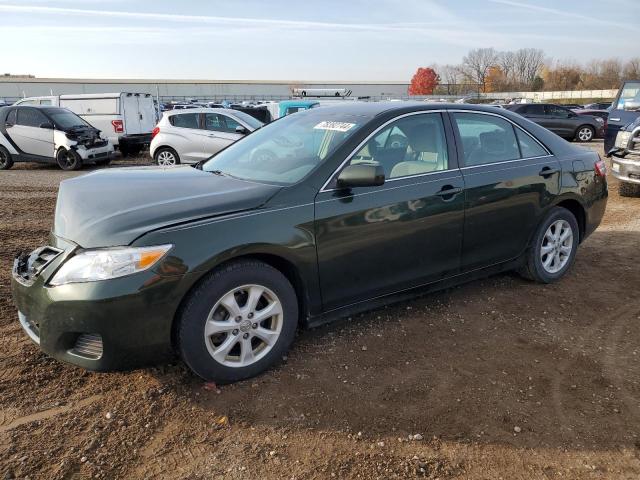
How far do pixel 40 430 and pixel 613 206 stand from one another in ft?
27.4

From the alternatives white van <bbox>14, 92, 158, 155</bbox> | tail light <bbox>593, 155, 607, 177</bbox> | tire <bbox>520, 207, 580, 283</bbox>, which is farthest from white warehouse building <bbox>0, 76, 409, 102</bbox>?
tire <bbox>520, 207, 580, 283</bbox>

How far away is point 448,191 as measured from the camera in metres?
3.82

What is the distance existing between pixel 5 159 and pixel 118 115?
10.9 feet

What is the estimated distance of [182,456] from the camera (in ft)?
8.26

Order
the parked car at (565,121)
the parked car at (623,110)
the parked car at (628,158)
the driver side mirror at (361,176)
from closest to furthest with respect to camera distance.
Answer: the driver side mirror at (361,176) < the parked car at (628,158) < the parked car at (623,110) < the parked car at (565,121)

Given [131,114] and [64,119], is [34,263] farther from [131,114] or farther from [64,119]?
[131,114]

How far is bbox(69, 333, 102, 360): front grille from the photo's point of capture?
8.96 feet

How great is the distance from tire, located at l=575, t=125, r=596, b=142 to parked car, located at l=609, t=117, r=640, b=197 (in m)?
13.9

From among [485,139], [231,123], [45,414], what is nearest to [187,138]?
[231,123]

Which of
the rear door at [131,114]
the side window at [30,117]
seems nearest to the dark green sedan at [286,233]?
the side window at [30,117]

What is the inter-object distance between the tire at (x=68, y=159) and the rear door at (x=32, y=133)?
25 cm

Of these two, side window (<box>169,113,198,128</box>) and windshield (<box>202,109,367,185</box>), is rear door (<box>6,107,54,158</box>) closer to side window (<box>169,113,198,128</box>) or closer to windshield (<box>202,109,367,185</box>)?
side window (<box>169,113,198,128</box>)

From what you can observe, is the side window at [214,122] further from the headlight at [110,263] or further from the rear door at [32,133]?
the headlight at [110,263]

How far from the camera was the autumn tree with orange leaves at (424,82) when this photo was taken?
92.7 meters
